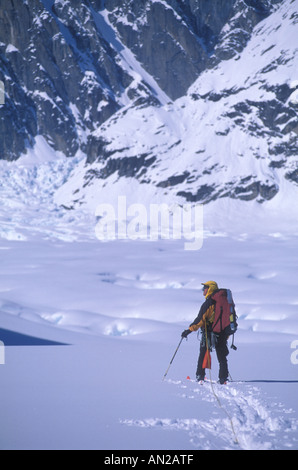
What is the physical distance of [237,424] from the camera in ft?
12.1

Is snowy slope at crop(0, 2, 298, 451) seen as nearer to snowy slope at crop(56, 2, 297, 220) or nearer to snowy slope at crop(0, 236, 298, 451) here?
snowy slope at crop(0, 236, 298, 451)

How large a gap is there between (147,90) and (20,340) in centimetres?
11250

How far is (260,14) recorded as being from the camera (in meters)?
107

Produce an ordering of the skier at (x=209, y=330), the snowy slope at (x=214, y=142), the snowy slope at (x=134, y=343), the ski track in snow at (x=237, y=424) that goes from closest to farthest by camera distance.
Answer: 1. the ski track in snow at (x=237, y=424)
2. the snowy slope at (x=134, y=343)
3. the skier at (x=209, y=330)
4. the snowy slope at (x=214, y=142)

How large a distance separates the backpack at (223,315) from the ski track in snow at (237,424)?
120 cm

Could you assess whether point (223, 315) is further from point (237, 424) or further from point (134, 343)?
point (134, 343)

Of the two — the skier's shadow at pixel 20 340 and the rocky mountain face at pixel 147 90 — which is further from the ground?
the rocky mountain face at pixel 147 90

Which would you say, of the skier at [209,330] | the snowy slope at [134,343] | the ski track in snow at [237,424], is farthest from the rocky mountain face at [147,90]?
the ski track in snow at [237,424]

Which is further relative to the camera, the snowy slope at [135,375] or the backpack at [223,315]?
the backpack at [223,315]

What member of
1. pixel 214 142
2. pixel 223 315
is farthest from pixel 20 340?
pixel 214 142

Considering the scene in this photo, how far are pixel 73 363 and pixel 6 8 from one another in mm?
132298

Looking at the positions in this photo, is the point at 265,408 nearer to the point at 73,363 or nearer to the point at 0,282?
the point at 73,363

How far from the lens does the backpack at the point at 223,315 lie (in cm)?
562

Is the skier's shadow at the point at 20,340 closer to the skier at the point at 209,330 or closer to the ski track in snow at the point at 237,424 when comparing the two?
the skier at the point at 209,330
